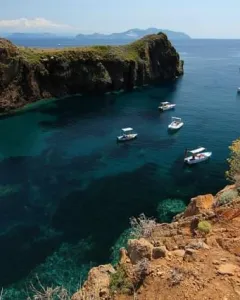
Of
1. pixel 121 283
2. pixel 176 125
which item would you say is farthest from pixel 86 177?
pixel 121 283

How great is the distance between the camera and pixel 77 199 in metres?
50.1

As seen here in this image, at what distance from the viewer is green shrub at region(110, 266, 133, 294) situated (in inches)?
771

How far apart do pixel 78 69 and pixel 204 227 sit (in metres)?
100

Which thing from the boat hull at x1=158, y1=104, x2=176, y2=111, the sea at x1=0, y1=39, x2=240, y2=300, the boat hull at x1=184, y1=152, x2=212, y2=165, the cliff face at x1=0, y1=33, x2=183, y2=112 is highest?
the cliff face at x1=0, y1=33, x2=183, y2=112

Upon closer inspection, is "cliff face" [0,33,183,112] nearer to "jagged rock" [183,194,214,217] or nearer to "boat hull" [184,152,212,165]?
"boat hull" [184,152,212,165]

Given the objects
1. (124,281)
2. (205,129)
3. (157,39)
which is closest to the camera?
(124,281)

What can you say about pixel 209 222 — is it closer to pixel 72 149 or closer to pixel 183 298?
pixel 183 298

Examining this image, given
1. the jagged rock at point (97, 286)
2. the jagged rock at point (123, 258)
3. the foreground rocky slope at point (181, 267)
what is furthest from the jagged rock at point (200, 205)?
the jagged rock at point (97, 286)

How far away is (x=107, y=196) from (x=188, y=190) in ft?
41.5

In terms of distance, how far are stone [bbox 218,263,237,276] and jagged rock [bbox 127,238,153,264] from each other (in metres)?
4.39

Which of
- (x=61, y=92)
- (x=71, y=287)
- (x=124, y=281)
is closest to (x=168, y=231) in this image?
(x=124, y=281)

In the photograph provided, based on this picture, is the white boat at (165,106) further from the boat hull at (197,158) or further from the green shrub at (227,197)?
the green shrub at (227,197)

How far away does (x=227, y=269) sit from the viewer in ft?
61.8

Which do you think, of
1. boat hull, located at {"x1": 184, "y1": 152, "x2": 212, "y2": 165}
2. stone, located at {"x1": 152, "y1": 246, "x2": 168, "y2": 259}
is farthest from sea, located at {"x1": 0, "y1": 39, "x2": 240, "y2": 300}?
stone, located at {"x1": 152, "y1": 246, "x2": 168, "y2": 259}
